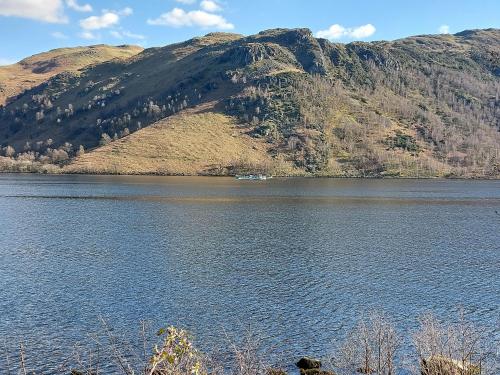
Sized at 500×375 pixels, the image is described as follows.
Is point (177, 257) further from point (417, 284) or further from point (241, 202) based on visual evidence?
point (241, 202)

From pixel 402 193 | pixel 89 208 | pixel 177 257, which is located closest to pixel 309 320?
pixel 177 257

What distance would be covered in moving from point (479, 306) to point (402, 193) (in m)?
150

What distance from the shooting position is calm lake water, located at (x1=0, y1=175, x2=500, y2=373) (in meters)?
47.1

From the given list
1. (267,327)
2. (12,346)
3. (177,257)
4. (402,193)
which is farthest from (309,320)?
(402,193)

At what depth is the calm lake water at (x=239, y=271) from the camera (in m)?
47.1

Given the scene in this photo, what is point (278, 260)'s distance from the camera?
→ 76.5 m

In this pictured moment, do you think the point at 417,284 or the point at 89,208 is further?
the point at 89,208

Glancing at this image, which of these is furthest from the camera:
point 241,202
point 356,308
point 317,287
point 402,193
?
point 402,193

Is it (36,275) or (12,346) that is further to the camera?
(36,275)

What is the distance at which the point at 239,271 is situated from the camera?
68688 millimetres

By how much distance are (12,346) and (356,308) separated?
30.9 m

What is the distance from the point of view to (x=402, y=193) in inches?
7795

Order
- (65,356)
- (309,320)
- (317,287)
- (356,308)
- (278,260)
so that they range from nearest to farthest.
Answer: (65,356), (309,320), (356,308), (317,287), (278,260)

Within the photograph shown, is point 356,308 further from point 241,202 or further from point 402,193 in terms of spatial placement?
point 402,193
